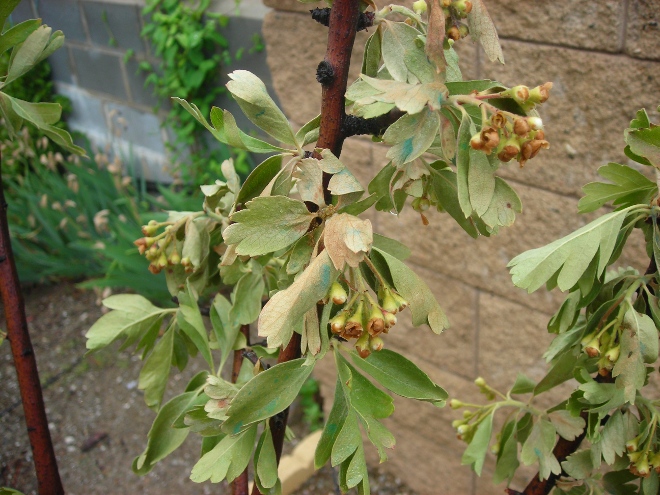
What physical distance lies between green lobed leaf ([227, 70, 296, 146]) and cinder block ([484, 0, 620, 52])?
83 centimetres

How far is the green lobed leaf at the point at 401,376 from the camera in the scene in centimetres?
60

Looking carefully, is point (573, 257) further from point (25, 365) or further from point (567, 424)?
point (25, 365)

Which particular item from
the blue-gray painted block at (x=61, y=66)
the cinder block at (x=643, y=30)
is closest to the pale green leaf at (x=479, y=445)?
the cinder block at (x=643, y=30)

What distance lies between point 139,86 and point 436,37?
2.88 meters

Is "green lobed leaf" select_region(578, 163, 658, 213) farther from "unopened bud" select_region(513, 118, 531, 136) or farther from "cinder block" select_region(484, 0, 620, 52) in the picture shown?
"cinder block" select_region(484, 0, 620, 52)

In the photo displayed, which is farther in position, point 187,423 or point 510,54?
point 510,54

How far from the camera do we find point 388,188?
627 millimetres

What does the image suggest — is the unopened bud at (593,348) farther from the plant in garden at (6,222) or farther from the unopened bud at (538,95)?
the plant in garden at (6,222)

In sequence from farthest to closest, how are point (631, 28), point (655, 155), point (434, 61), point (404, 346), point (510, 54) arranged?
point (404, 346)
point (510, 54)
point (631, 28)
point (655, 155)
point (434, 61)

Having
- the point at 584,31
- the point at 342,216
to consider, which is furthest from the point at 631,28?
the point at 342,216

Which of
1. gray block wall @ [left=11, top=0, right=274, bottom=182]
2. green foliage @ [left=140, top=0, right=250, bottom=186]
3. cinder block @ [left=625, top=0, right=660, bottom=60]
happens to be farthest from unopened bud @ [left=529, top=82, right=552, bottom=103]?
gray block wall @ [left=11, top=0, right=274, bottom=182]

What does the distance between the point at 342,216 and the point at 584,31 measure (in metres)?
0.90

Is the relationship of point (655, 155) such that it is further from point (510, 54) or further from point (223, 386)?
point (510, 54)

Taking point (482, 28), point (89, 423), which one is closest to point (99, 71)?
point (89, 423)
